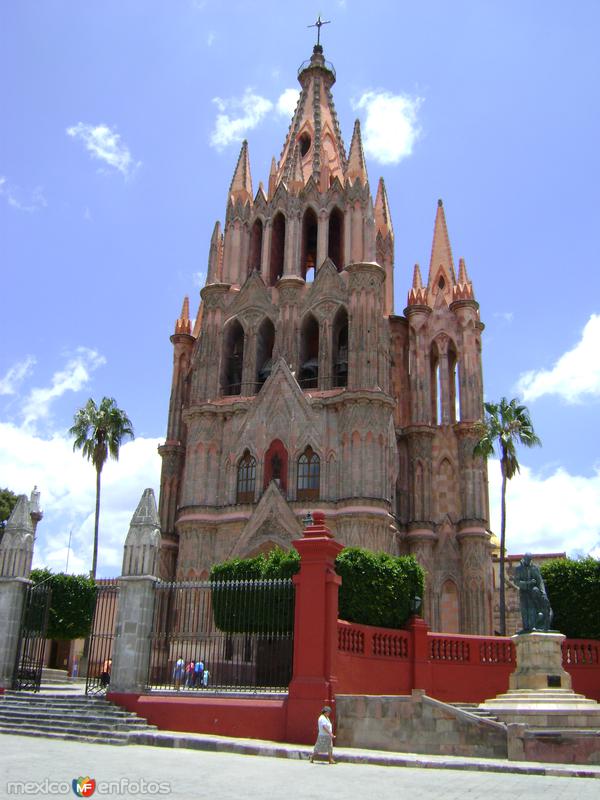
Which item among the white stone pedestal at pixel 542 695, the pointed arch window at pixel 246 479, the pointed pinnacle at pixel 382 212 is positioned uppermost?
the pointed pinnacle at pixel 382 212

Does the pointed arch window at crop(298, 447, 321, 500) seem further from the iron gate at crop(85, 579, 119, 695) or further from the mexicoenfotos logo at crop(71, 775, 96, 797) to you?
the mexicoenfotos logo at crop(71, 775, 96, 797)

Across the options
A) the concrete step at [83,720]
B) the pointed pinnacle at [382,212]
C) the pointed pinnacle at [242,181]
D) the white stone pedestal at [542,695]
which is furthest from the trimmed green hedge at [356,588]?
the pointed pinnacle at [382,212]

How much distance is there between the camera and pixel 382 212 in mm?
46938

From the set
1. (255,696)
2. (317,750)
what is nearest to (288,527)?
(255,696)

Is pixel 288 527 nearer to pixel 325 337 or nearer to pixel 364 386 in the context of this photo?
pixel 364 386

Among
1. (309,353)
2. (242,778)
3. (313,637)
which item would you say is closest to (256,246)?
(309,353)

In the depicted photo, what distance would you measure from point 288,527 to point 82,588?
886 centimetres

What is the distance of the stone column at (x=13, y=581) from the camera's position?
1966 centimetres

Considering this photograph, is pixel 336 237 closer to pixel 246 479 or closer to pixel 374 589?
pixel 246 479

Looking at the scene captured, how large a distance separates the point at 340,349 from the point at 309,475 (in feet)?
26.2

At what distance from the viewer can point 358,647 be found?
18562mm

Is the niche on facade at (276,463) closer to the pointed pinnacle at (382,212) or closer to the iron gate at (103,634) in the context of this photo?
the pointed pinnacle at (382,212)

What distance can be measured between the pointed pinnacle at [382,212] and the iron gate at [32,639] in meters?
31.2

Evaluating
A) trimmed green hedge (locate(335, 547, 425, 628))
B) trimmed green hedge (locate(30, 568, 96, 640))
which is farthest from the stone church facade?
trimmed green hedge (locate(335, 547, 425, 628))
